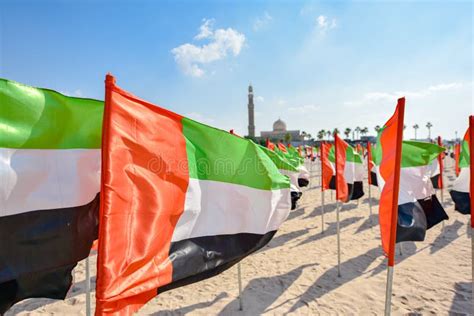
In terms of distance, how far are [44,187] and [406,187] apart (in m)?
5.34

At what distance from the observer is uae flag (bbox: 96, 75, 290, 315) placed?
237 centimetres

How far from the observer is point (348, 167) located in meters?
9.87

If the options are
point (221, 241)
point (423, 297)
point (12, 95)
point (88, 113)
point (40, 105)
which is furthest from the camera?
point (423, 297)

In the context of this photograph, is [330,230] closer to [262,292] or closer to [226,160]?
[262,292]

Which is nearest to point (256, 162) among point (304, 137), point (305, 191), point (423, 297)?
point (423, 297)

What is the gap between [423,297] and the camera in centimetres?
561

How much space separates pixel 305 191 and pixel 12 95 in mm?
18636

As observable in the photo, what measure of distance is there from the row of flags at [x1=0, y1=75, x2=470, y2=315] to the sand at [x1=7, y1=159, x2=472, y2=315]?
2.67m

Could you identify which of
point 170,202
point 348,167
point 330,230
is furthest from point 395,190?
point 330,230

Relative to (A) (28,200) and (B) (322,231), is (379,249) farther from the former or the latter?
(A) (28,200)

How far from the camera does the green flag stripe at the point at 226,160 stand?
3273mm

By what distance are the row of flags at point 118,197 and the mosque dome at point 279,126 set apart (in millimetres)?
126024

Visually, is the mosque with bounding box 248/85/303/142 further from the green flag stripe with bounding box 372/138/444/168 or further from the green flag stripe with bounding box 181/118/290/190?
the green flag stripe with bounding box 181/118/290/190

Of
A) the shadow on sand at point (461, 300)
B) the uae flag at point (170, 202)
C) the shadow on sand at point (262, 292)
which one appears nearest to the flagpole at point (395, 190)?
the uae flag at point (170, 202)
